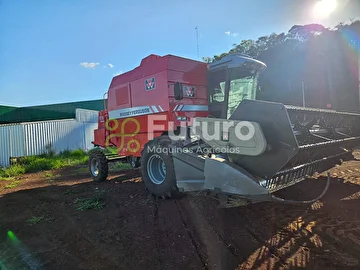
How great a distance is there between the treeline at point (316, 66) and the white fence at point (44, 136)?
36.9 ft

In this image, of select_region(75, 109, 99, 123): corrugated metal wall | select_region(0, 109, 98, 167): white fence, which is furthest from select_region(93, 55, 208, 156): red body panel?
select_region(75, 109, 99, 123): corrugated metal wall

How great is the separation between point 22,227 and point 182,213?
2.62m

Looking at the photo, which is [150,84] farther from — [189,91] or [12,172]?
[12,172]

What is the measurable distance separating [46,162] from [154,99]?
28.8 feet

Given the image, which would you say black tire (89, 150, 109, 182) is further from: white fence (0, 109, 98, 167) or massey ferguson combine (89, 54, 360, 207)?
white fence (0, 109, 98, 167)

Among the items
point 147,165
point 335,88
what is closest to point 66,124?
point 147,165

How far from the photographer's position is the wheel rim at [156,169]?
5090mm

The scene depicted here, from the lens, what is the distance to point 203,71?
18.8 ft

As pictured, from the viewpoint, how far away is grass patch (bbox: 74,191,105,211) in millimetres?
4934

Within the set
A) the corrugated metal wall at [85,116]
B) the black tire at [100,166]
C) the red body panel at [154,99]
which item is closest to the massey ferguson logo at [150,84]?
the red body panel at [154,99]

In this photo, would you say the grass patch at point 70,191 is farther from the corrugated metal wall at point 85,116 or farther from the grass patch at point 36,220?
the corrugated metal wall at point 85,116

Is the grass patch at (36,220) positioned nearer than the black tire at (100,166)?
Yes

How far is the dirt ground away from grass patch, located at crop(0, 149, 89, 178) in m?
5.97

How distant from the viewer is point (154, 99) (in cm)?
546
